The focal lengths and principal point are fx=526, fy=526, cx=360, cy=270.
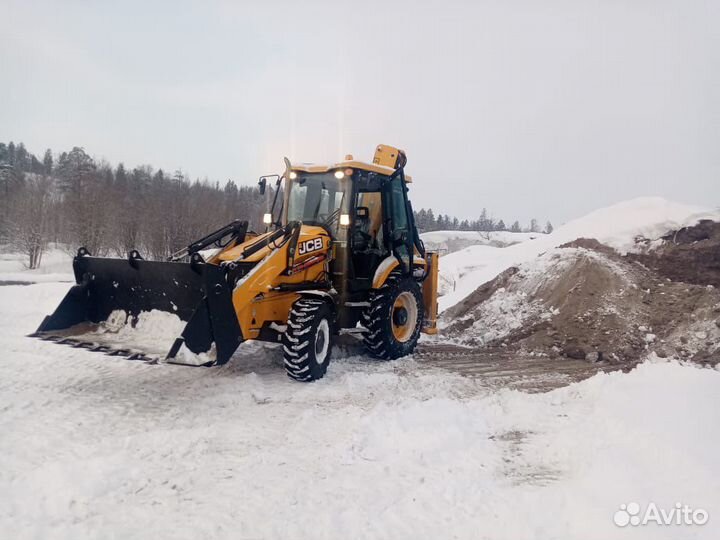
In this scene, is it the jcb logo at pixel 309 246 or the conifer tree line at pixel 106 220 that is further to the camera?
the conifer tree line at pixel 106 220

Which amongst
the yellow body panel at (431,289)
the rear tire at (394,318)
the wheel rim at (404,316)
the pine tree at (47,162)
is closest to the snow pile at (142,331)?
the rear tire at (394,318)

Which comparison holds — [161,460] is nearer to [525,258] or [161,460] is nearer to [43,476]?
[43,476]

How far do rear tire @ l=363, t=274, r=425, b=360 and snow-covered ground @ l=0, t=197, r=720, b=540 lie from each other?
3.95 ft

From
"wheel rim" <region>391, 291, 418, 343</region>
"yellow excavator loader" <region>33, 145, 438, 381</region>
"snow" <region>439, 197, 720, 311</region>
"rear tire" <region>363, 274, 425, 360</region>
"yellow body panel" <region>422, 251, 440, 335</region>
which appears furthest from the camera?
"snow" <region>439, 197, 720, 311</region>

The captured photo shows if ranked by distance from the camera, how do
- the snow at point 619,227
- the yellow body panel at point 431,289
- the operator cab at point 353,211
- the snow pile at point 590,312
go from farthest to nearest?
the snow at point 619,227 → the yellow body panel at point 431,289 → the snow pile at point 590,312 → the operator cab at point 353,211

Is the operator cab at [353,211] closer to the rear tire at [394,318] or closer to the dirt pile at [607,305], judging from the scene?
the rear tire at [394,318]

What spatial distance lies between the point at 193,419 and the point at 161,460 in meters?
1.04

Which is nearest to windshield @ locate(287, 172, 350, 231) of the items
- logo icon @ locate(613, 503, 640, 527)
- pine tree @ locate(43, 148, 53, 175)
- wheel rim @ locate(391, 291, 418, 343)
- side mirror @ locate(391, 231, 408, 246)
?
side mirror @ locate(391, 231, 408, 246)

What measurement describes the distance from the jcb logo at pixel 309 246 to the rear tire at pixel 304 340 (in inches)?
26.5

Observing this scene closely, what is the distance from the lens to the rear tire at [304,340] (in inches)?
249

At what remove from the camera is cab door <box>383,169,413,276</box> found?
8.27m

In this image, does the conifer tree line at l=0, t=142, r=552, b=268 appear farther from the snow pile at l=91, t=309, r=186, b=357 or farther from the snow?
the snow pile at l=91, t=309, r=186, b=357

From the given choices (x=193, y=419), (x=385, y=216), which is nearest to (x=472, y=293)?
(x=385, y=216)

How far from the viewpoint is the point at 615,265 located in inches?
408
